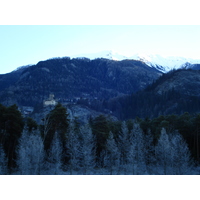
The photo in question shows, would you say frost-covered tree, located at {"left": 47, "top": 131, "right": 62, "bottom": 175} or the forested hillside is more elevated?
the forested hillside

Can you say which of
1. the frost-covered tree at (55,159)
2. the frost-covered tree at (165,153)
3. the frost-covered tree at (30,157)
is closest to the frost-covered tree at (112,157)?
the frost-covered tree at (165,153)

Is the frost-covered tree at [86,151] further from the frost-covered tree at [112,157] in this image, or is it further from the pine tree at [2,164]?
the pine tree at [2,164]

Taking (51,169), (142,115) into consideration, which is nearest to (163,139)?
(51,169)

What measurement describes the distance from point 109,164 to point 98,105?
5185 inches

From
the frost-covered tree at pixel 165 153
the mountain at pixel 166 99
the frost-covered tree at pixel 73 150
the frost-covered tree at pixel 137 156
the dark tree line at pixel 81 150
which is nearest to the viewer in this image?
the dark tree line at pixel 81 150

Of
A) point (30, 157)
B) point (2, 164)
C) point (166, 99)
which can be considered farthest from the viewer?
point (166, 99)

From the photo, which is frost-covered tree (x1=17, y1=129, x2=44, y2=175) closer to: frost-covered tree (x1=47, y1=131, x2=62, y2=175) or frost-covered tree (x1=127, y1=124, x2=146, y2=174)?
frost-covered tree (x1=47, y1=131, x2=62, y2=175)

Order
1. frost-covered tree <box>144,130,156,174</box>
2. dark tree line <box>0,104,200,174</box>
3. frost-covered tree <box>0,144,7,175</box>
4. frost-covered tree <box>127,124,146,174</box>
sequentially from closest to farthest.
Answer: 1. frost-covered tree <box>0,144,7,175</box>
2. dark tree line <box>0,104,200,174</box>
3. frost-covered tree <box>127,124,146,174</box>
4. frost-covered tree <box>144,130,156,174</box>

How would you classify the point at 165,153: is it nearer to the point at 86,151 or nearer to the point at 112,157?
the point at 112,157

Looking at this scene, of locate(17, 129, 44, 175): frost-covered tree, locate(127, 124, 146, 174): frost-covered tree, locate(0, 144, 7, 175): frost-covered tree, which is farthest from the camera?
locate(127, 124, 146, 174): frost-covered tree

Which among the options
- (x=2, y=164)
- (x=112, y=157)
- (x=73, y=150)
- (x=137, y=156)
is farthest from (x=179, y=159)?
(x=2, y=164)

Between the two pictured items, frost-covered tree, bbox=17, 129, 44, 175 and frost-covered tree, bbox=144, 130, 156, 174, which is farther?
frost-covered tree, bbox=144, 130, 156, 174

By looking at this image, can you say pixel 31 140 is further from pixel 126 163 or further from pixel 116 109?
pixel 116 109

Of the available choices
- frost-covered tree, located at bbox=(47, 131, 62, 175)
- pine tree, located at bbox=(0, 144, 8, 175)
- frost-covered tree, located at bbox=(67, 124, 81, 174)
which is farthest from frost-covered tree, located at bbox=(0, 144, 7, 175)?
frost-covered tree, located at bbox=(67, 124, 81, 174)
